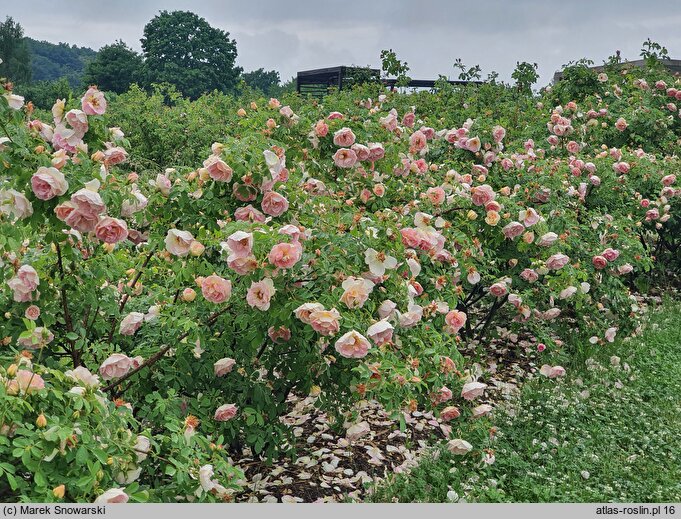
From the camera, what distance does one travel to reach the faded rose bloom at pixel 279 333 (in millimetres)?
2605

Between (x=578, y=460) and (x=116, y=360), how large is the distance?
2131 mm

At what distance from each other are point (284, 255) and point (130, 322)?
2.61 feet

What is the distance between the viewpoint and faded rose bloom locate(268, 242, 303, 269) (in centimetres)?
224

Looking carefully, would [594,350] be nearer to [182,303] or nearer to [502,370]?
[502,370]

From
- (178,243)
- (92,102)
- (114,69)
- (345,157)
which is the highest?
(114,69)

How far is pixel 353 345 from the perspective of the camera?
7.57ft

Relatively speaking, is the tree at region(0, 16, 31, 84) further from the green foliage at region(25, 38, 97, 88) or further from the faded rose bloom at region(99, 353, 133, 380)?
the faded rose bloom at region(99, 353, 133, 380)

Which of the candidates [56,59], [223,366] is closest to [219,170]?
[223,366]

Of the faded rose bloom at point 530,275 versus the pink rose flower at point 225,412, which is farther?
the faded rose bloom at point 530,275

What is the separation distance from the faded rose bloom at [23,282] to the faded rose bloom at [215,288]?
1.88ft

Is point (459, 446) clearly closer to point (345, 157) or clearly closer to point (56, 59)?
point (345, 157)

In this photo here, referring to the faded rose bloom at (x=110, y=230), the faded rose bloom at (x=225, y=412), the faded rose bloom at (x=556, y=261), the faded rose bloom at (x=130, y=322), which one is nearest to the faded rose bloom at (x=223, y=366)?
the faded rose bloom at (x=225, y=412)

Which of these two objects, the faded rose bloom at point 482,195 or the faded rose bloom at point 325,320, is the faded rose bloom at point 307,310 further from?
the faded rose bloom at point 482,195

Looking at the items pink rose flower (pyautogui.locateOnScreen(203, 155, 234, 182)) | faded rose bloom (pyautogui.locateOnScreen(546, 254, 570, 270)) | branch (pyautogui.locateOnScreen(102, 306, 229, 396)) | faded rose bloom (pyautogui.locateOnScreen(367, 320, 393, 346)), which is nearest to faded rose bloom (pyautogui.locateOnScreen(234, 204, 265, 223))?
pink rose flower (pyautogui.locateOnScreen(203, 155, 234, 182))
